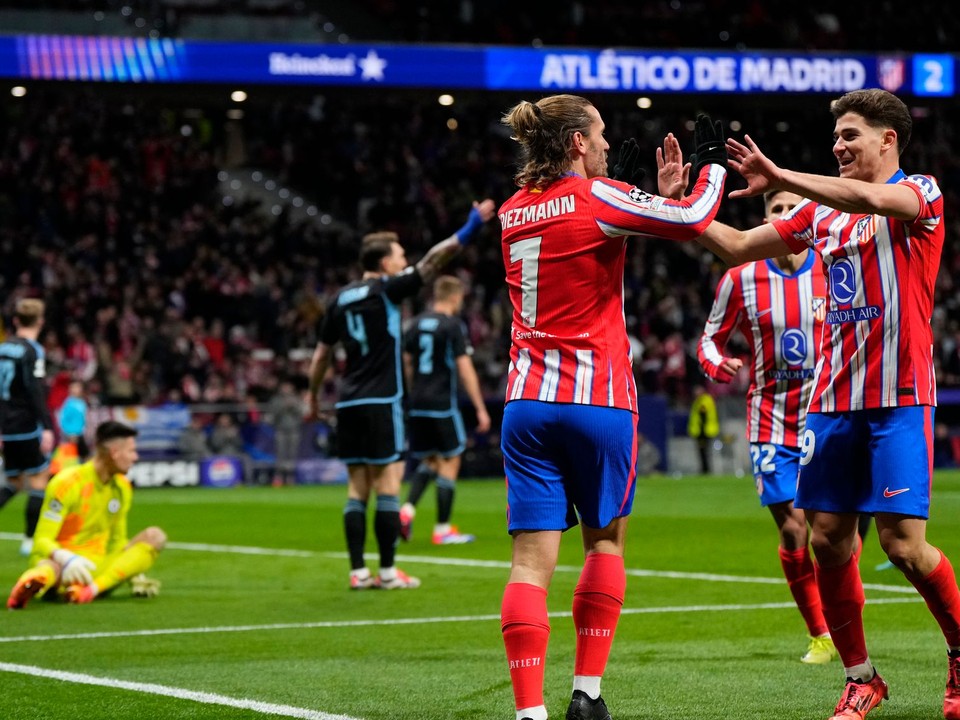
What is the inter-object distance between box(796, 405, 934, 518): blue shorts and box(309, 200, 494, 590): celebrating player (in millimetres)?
5138

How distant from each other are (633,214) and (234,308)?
77.4 ft

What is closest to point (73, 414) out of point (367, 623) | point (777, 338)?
point (367, 623)

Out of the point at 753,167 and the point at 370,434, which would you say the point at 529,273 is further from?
the point at 370,434

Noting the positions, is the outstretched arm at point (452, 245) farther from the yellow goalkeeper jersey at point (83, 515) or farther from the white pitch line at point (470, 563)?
the white pitch line at point (470, 563)

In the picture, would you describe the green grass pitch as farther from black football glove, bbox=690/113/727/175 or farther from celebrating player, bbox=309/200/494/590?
black football glove, bbox=690/113/727/175

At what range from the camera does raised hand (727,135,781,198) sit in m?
5.14

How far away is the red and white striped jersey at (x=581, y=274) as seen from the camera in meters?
5.11

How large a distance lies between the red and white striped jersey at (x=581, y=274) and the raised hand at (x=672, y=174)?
0.15 meters

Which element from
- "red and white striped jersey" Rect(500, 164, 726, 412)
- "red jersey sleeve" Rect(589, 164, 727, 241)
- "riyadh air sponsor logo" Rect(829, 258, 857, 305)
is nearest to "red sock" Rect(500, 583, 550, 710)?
"red and white striped jersey" Rect(500, 164, 726, 412)

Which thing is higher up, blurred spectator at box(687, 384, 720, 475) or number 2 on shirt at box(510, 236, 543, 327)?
number 2 on shirt at box(510, 236, 543, 327)

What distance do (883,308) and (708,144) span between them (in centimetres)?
85

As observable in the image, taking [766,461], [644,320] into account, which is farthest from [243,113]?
[766,461]

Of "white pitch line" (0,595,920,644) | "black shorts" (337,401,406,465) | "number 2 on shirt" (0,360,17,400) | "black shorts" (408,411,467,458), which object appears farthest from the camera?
"black shorts" (408,411,467,458)

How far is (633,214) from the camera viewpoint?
16.6 feet
